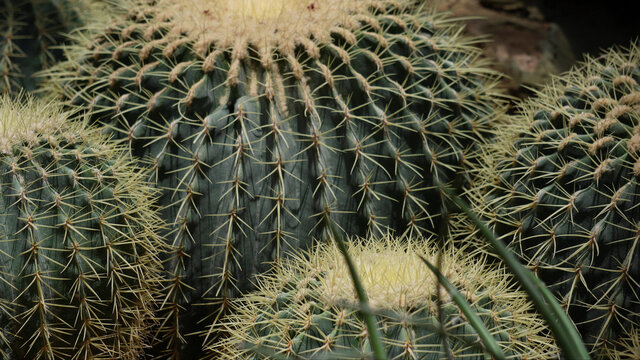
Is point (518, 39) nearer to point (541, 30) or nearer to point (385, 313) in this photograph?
point (541, 30)

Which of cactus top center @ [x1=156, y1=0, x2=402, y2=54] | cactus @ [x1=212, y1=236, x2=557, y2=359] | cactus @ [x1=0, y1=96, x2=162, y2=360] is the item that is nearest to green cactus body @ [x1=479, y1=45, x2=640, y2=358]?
cactus @ [x1=212, y1=236, x2=557, y2=359]

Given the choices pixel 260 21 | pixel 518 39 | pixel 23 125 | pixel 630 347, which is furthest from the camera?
pixel 518 39

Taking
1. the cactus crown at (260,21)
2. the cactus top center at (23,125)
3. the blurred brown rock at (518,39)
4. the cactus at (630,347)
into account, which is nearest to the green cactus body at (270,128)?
the cactus crown at (260,21)

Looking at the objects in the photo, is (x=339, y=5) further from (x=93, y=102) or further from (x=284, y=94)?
(x=93, y=102)

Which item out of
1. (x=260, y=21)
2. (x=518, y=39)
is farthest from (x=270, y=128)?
(x=518, y=39)

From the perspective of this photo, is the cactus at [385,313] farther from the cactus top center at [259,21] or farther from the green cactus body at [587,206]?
the cactus top center at [259,21]
